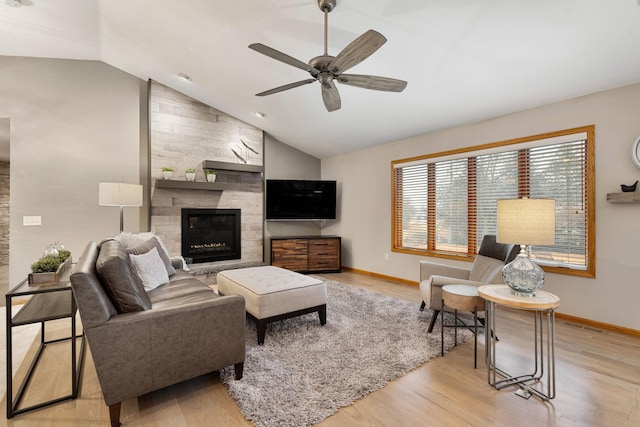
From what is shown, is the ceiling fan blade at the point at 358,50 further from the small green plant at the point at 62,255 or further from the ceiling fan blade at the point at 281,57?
the small green plant at the point at 62,255

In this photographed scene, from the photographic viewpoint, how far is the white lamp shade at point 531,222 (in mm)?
1924

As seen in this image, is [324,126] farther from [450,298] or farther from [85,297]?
[85,297]

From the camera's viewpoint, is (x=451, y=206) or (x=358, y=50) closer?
(x=358, y=50)

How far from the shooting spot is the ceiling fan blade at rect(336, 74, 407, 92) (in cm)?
220

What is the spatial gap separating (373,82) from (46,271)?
9.00 feet

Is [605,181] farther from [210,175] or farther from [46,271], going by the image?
[210,175]

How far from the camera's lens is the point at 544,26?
2305mm

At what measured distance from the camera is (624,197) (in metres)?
2.78

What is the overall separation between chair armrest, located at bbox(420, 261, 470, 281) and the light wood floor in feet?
3.26

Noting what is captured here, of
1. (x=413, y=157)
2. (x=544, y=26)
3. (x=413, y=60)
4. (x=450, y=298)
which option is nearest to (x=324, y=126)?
(x=413, y=157)

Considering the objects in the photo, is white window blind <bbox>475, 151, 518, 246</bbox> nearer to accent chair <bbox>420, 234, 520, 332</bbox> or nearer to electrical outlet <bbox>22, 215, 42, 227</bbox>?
accent chair <bbox>420, 234, 520, 332</bbox>

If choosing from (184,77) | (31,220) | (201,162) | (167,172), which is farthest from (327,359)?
(31,220)

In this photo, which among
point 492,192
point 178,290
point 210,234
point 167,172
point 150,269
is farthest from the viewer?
point 210,234

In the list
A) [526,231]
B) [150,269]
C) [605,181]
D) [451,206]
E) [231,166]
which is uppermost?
[231,166]
